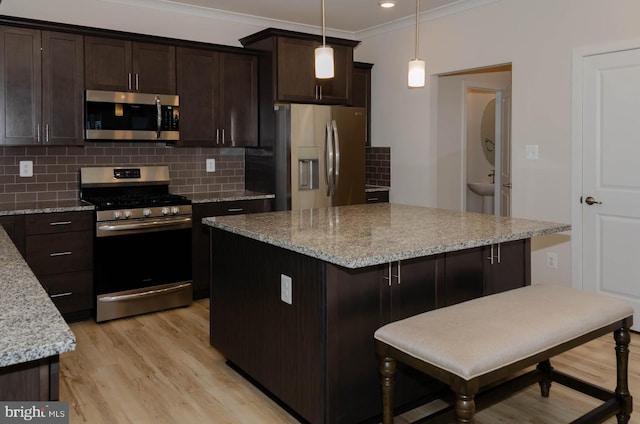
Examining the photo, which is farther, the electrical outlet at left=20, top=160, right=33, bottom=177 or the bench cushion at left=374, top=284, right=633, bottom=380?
the electrical outlet at left=20, top=160, right=33, bottom=177

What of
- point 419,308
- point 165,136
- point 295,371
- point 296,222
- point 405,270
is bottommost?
point 295,371

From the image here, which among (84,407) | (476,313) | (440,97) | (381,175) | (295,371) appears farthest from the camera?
(381,175)

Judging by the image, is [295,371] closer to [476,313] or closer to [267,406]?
[267,406]

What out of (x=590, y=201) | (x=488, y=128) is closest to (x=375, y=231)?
(x=590, y=201)

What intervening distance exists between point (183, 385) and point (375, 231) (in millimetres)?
1354

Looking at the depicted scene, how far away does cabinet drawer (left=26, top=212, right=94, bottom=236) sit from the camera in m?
3.82

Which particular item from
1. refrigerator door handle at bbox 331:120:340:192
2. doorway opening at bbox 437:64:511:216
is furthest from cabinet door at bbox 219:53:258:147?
doorway opening at bbox 437:64:511:216

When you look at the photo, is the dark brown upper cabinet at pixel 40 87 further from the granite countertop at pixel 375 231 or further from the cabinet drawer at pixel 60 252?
the granite countertop at pixel 375 231

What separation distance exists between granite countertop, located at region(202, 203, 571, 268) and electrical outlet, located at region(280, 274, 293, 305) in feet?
0.64

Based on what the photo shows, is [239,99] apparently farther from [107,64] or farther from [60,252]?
[60,252]

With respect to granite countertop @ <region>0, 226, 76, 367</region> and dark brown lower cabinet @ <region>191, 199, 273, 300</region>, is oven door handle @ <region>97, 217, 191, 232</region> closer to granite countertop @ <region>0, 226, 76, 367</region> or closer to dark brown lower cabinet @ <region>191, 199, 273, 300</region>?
dark brown lower cabinet @ <region>191, 199, 273, 300</region>

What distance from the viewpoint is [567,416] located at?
264 centimetres

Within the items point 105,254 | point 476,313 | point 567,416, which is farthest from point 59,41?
point 567,416

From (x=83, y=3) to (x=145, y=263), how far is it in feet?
7.17
